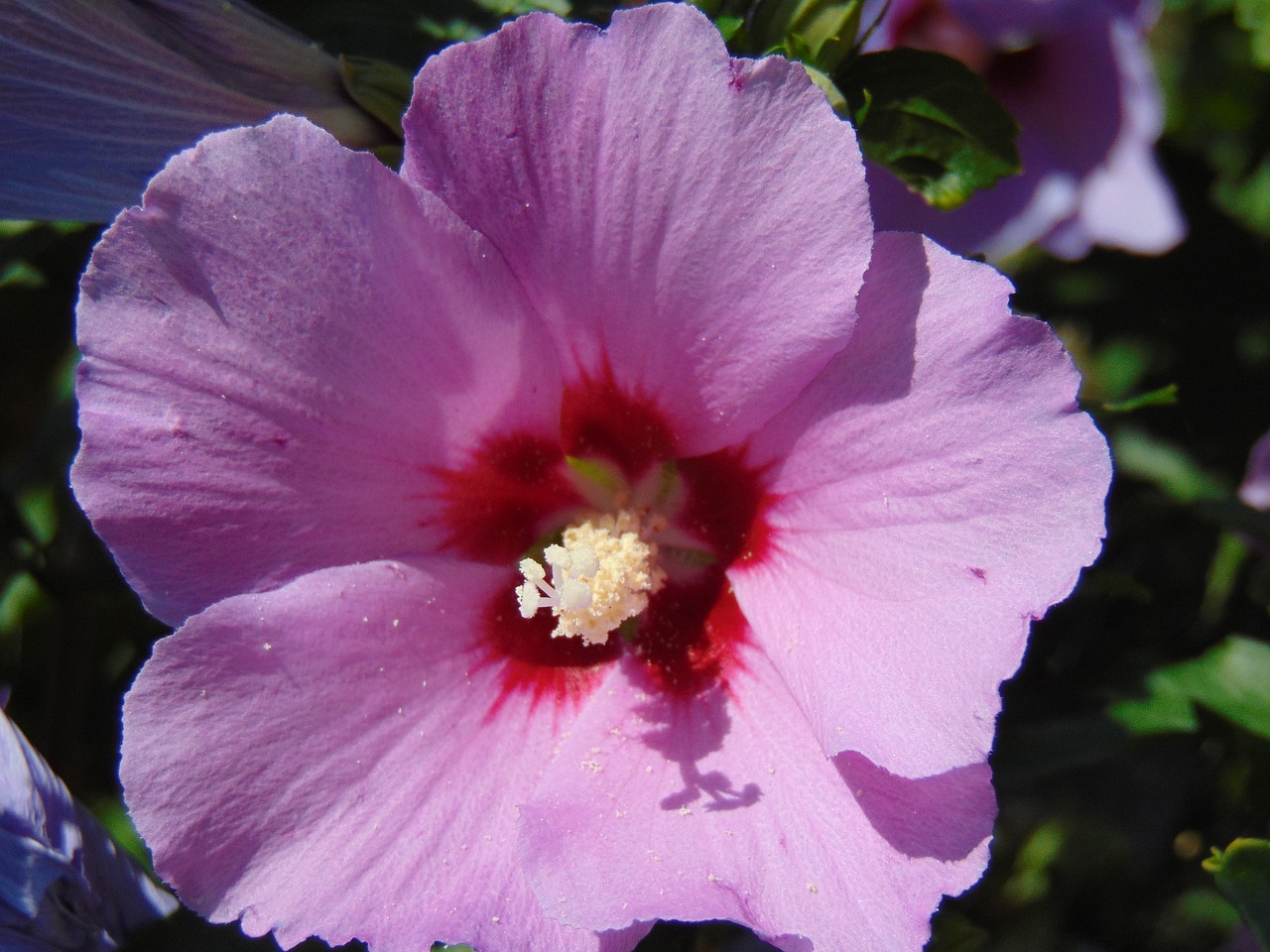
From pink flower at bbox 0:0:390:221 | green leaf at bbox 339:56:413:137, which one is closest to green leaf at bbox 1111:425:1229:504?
green leaf at bbox 339:56:413:137

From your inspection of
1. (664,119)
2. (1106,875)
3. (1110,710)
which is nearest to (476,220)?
(664,119)

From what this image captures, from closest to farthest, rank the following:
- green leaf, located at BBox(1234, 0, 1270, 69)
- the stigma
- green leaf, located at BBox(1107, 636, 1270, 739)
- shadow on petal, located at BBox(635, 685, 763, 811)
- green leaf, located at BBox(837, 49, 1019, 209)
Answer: shadow on petal, located at BBox(635, 685, 763, 811)
the stigma
green leaf, located at BBox(837, 49, 1019, 209)
green leaf, located at BBox(1107, 636, 1270, 739)
green leaf, located at BBox(1234, 0, 1270, 69)

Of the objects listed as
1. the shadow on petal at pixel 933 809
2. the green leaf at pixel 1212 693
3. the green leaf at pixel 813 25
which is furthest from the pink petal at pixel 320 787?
the green leaf at pixel 1212 693

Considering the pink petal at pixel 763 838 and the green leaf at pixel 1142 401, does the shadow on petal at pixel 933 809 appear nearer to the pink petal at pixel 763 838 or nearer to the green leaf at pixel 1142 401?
the pink petal at pixel 763 838

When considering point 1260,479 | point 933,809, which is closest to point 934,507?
point 933,809

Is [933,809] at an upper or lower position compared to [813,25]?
lower

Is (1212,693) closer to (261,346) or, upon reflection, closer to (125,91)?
(261,346)

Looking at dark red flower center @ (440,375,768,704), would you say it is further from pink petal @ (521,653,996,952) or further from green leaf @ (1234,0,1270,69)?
green leaf @ (1234,0,1270,69)
